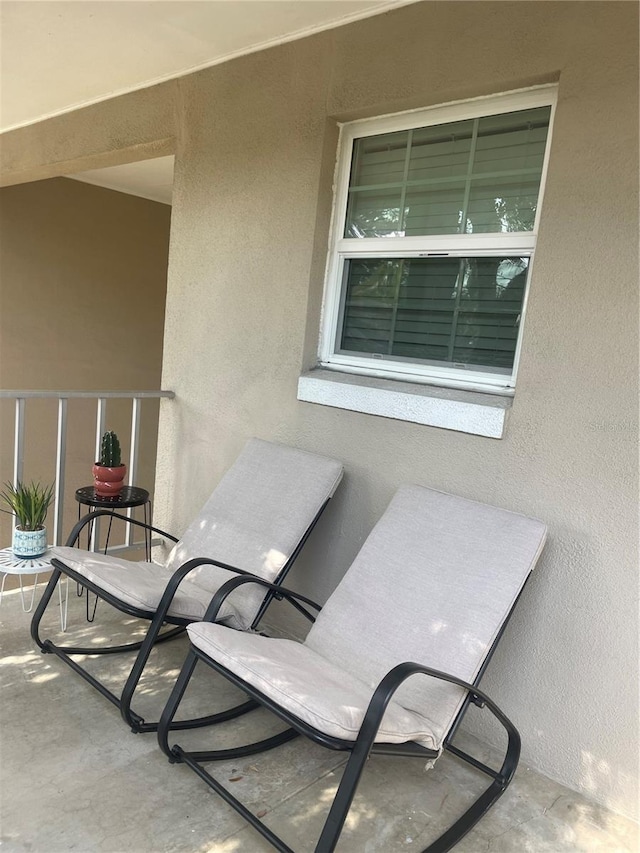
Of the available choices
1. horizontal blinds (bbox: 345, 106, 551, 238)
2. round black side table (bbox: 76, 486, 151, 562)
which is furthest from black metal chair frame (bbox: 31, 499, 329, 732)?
horizontal blinds (bbox: 345, 106, 551, 238)

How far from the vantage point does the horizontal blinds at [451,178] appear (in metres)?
2.55

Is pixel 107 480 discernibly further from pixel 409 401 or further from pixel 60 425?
pixel 409 401

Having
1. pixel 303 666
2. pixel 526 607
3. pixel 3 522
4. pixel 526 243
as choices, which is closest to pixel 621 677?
pixel 526 607

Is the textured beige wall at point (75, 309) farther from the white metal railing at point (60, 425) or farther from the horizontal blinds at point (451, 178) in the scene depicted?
the horizontal blinds at point (451, 178)

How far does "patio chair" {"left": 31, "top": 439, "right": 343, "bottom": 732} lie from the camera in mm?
2342

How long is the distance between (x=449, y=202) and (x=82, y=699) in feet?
8.10

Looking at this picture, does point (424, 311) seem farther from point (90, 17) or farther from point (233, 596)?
point (90, 17)

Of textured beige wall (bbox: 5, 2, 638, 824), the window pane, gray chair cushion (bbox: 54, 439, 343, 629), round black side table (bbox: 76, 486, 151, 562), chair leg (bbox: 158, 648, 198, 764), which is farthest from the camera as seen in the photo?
round black side table (bbox: 76, 486, 151, 562)

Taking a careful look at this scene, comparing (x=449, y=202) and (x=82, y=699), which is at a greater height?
(x=449, y=202)

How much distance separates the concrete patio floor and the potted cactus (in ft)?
3.16

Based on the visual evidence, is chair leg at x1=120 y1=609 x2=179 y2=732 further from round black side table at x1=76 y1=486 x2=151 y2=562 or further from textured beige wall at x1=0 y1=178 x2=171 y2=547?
textured beige wall at x1=0 y1=178 x2=171 y2=547

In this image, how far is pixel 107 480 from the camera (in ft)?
10.5

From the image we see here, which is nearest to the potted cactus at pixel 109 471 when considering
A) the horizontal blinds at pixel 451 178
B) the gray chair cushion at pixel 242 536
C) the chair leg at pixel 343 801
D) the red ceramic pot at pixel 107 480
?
the red ceramic pot at pixel 107 480

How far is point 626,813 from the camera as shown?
7.02ft
